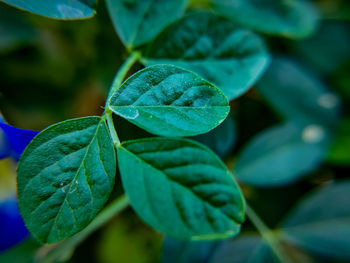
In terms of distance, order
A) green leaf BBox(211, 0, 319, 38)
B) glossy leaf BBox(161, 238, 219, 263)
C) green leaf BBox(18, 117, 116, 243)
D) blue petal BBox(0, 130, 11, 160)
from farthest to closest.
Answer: green leaf BBox(211, 0, 319, 38)
glossy leaf BBox(161, 238, 219, 263)
blue petal BBox(0, 130, 11, 160)
green leaf BBox(18, 117, 116, 243)

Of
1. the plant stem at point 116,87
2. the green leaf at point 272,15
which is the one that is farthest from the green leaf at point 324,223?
the plant stem at point 116,87

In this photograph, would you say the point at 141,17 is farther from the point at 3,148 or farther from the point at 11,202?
the point at 11,202

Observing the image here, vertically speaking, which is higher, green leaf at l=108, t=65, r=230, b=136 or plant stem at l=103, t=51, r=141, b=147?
green leaf at l=108, t=65, r=230, b=136

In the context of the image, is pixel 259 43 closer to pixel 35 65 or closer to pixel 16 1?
pixel 16 1

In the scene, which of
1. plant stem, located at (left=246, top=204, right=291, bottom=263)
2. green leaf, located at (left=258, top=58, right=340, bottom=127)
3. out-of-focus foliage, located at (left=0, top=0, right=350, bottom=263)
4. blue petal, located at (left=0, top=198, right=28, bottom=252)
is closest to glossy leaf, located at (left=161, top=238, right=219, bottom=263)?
out-of-focus foliage, located at (left=0, top=0, right=350, bottom=263)

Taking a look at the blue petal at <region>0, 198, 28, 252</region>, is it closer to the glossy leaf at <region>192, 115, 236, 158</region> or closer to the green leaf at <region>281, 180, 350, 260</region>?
the glossy leaf at <region>192, 115, 236, 158</region>

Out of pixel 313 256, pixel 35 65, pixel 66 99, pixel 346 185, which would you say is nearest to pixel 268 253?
pixel 313 256

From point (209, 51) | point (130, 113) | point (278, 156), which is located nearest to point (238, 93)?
point (209, 51)
